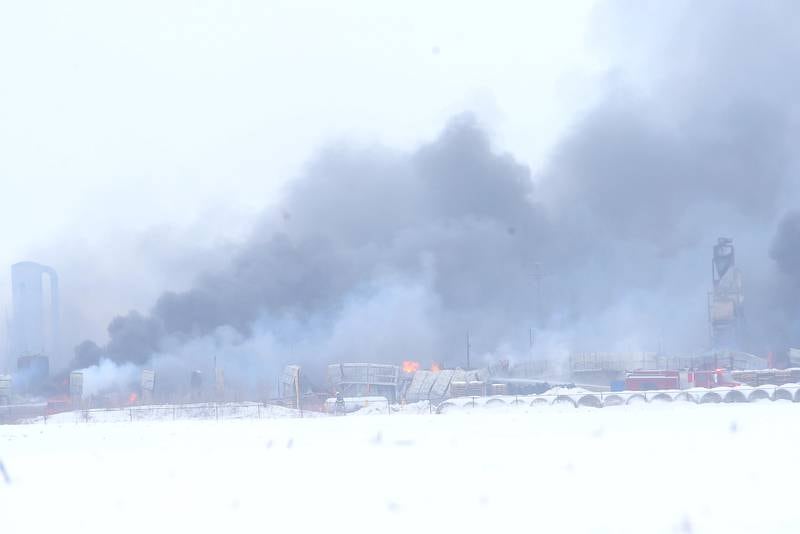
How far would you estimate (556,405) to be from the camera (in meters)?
41.0

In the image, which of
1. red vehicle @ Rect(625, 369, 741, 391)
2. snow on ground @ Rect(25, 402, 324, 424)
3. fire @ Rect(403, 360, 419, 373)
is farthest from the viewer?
fire @ Rect(403, 360, 419, 373)

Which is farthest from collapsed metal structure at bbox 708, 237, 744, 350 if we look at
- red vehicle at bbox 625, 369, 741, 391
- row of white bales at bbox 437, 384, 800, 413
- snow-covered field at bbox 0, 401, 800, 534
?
snow-covered field at bbox 0, 401, 800, 534

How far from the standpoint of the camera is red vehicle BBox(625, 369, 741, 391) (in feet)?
175

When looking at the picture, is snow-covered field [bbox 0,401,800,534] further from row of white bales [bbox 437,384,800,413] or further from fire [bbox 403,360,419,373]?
fire [bbox 403,360,419,373]

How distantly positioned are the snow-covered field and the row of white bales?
2063 centimetres

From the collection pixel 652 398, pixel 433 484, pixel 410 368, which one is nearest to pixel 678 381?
pixel 652 398

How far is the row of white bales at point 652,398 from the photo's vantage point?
1629 inches

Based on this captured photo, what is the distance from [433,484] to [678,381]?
43184 mm

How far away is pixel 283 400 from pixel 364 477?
44.5m

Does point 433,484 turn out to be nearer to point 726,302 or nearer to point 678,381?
point 678,381

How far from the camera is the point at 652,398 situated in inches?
1679

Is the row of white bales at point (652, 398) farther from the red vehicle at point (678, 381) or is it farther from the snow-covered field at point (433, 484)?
the snow-covered field at point (433, 484)

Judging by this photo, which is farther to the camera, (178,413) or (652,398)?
(178,413)

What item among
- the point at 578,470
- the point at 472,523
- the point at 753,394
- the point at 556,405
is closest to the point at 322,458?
the point at 578,470
